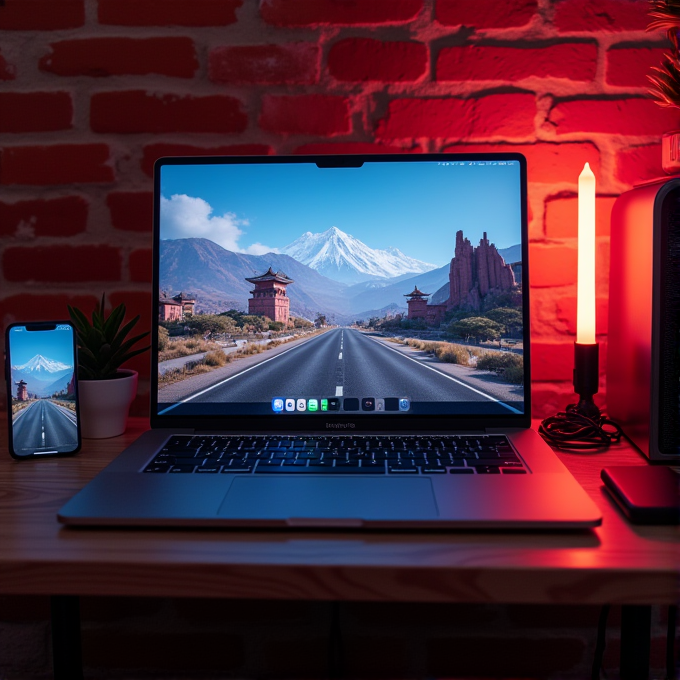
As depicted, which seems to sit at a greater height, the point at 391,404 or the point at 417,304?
the point at 417,304

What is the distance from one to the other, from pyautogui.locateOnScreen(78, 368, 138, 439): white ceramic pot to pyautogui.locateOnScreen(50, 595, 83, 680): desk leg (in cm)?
29

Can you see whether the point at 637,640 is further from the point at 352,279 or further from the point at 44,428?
the point at 44,428

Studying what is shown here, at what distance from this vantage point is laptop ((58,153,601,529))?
0.97m

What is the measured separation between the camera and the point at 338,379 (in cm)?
99

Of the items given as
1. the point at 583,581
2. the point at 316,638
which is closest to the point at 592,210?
the point at 583,581

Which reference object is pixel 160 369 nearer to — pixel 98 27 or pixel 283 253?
pixel 283 253

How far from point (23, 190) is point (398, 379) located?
37.2 inches

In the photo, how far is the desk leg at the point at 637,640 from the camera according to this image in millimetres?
782

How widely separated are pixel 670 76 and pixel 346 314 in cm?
75

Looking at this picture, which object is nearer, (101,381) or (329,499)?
(329,499)

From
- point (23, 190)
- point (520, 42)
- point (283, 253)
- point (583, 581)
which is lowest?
point (583, 581)

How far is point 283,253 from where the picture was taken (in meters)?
1.06

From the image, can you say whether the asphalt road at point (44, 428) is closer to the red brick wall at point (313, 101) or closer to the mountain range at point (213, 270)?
the mountain range at point (213, 270)

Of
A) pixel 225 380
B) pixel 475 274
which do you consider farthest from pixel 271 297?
pixel 475 274
